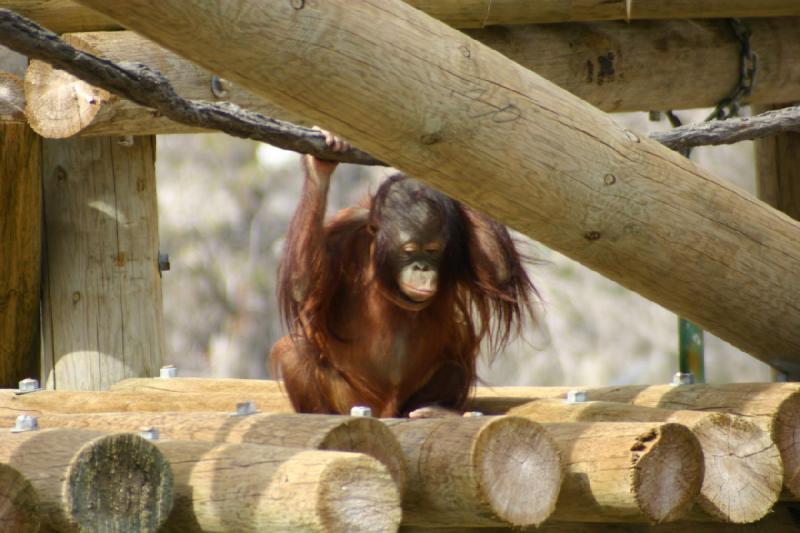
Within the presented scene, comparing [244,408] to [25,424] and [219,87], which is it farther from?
[219,87]

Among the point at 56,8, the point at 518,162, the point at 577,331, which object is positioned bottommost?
the point at 577,331

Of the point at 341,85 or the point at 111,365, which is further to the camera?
the point at 111,365

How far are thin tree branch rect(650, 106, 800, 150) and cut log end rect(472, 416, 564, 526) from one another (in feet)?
3.62

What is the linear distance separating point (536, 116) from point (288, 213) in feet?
39.9

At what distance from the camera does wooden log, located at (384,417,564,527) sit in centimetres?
274

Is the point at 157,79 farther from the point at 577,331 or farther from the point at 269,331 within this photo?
the point at 269,331

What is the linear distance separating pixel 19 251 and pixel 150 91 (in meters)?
2.18

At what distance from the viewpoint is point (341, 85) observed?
8.39 ft

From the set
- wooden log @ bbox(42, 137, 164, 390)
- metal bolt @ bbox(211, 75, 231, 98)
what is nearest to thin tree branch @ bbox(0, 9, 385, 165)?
metal bolt @ bbox(211, 75, 231, 98)

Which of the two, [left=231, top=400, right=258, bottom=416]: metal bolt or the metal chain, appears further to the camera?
the metal chain

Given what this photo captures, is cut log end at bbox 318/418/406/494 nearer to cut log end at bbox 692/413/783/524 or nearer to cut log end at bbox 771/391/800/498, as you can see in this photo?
cut log end at bbox 692/413/783/524

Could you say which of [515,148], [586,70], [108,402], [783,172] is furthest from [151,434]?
[783,172]

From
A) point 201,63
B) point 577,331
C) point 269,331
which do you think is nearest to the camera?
point 201,63

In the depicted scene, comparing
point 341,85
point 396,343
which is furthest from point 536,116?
point 396,343
